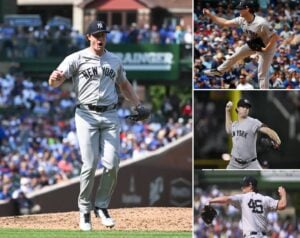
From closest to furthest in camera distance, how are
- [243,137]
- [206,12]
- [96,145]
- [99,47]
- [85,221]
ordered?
[243,137] → [206,12] → [99,47] → [96,145] → [85,221]

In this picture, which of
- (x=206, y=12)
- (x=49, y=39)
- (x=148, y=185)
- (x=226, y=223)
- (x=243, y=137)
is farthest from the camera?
(x=49, y=39)

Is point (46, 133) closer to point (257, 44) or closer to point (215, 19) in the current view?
point (257, 44)

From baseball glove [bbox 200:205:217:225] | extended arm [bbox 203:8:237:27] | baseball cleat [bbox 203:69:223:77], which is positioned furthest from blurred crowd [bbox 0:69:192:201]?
baseball glove [bbox 200:205:217:225]

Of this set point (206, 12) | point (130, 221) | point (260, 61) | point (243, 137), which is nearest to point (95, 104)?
point (206, 12)

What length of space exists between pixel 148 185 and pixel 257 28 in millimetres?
18252

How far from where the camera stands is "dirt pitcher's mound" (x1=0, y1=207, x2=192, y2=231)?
12328mm

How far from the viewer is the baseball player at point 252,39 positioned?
8.99 meters

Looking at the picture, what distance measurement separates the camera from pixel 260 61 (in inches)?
368

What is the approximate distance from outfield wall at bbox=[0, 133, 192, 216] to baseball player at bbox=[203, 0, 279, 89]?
55.1 ft

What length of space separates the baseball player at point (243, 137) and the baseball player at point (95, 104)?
4.02ft

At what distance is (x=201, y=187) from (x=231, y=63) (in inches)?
79.7

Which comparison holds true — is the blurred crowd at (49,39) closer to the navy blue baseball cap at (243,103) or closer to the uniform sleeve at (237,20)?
the uniform sleeve at (237,20)

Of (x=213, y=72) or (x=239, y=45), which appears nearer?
(x=213, y=72)

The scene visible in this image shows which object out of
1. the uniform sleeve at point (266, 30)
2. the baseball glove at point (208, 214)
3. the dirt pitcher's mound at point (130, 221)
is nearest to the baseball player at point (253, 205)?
the baseball glove at point (208, 214)
